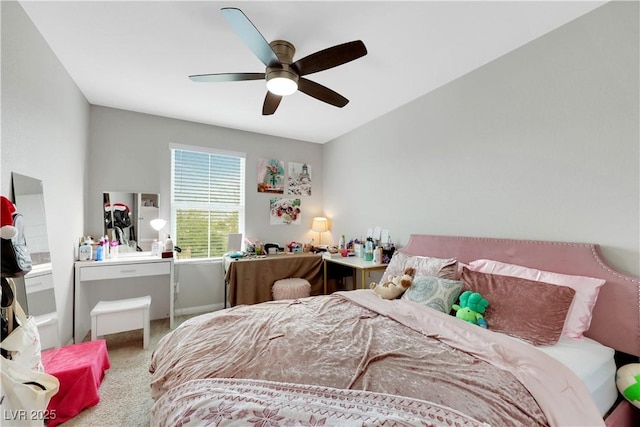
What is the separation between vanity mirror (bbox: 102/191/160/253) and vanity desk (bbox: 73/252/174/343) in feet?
0.49

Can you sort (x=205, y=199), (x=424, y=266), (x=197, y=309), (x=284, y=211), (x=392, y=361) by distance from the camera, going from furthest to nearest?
(x=284, y=211) < (x=205, y=199) < (x=197, y=309) < (x=424, y=266) < (x=392, y=361)

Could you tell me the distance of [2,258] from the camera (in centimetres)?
124

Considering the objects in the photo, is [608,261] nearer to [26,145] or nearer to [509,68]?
[509,68]

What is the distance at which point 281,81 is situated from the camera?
1875 millimetres

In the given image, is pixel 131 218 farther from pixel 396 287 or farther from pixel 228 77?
pixel 396 287

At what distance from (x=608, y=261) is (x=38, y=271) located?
370 cm

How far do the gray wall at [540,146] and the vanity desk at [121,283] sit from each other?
2.87 m

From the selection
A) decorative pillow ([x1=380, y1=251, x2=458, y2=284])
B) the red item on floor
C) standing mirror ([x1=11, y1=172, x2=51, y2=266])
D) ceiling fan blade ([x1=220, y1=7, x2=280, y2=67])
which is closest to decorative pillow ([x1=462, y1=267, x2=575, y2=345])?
decorative pillow ([x1=380, y1=251, x2=458, y2=284])

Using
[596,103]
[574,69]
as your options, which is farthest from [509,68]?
[596,103]

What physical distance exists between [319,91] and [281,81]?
35 cm

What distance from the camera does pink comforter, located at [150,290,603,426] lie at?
1006 millimetres

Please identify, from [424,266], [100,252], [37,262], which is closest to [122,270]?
[100,252]

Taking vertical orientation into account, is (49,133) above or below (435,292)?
above

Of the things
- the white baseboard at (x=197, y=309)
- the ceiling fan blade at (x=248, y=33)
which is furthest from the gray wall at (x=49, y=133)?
the ceiling fan blade at (x=248, y=33)
